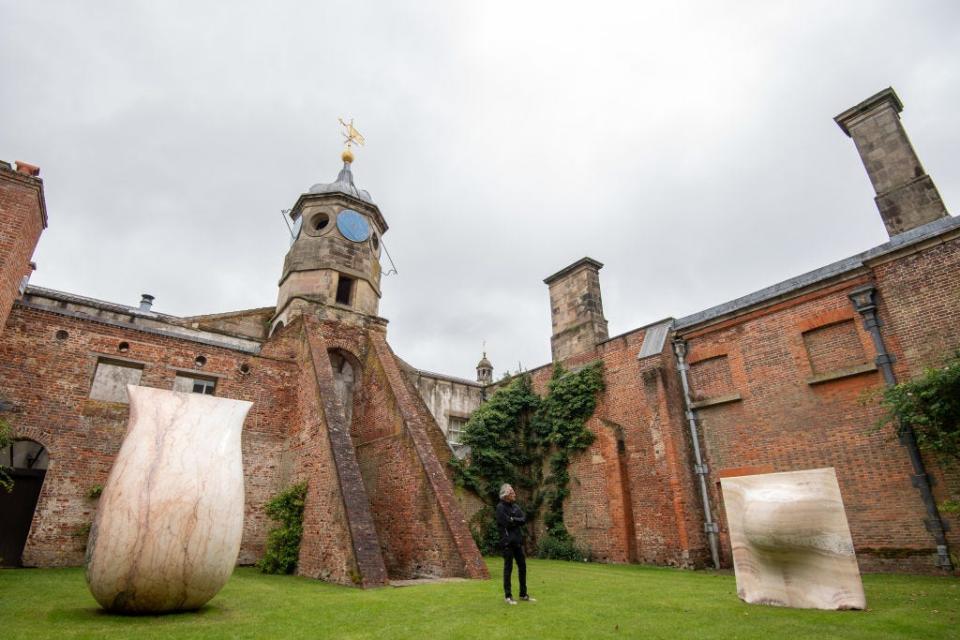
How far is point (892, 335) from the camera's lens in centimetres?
1077

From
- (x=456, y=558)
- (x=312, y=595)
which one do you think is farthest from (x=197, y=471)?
(x=456, y=558)

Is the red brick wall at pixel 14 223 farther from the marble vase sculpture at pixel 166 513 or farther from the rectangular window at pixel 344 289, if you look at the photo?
the rectangular window at pixel 344 289

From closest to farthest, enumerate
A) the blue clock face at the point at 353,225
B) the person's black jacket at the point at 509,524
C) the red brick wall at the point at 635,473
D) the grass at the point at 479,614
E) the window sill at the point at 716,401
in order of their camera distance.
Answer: the grass at the point at 479,614
the person's black jacket at the point at 509,524
the red brick wall at the point at 635,473
the window sill at the point at 716,401
the blue clock face at the point at 353,225

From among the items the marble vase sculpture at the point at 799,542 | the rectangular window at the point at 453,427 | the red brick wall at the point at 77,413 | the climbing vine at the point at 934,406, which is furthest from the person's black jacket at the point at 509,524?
the rectangular window at the point at 453,427

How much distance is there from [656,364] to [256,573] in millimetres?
11229

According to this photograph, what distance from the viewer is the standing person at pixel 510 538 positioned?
681cm

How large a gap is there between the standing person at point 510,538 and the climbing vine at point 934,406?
7.83 metres

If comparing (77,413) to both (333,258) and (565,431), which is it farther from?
(565,431)

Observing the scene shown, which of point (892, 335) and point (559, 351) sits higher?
point (559, 351)

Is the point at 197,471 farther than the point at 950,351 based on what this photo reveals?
No

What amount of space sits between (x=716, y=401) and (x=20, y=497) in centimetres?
2016

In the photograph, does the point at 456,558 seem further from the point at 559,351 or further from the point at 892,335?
the point at 892,335

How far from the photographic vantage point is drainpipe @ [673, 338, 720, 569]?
41.4ft

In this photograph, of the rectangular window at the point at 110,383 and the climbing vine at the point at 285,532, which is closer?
the climbing vine at the point at 285,532
